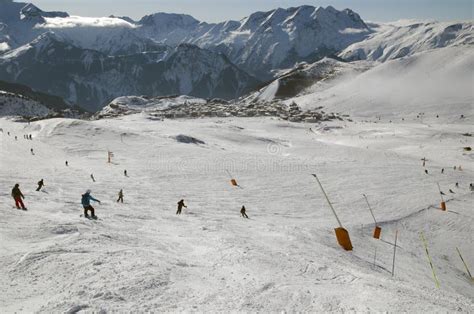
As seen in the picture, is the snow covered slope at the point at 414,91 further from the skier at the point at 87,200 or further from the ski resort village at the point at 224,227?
the skier at the point at 87,200

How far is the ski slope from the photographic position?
12.7m

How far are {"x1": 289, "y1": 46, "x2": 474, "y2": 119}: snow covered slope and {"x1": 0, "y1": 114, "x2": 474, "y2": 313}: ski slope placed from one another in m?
82.4

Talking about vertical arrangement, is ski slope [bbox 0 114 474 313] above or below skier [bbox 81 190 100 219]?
below

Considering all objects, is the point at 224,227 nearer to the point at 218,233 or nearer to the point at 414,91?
the point at 218,233

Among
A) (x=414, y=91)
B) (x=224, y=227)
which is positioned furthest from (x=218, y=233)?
(x=414, y=91)

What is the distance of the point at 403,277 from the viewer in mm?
21547

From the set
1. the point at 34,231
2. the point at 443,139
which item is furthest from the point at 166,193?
the point at 443,139

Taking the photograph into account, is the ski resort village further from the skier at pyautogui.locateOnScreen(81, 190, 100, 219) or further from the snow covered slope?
the snow covered slope

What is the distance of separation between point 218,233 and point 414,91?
157454mm

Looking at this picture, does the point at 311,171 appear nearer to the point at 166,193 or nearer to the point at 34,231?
the point at 166,193

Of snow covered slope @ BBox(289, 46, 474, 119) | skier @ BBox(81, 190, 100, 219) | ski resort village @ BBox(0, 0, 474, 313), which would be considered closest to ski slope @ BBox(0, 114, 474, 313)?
ski resort village @ BBox(0, 0, 474, 313)

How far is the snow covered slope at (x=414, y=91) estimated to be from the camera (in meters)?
139

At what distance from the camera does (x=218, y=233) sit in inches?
851

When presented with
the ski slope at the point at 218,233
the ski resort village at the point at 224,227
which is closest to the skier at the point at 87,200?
the ski resort village at the point at 224,227
